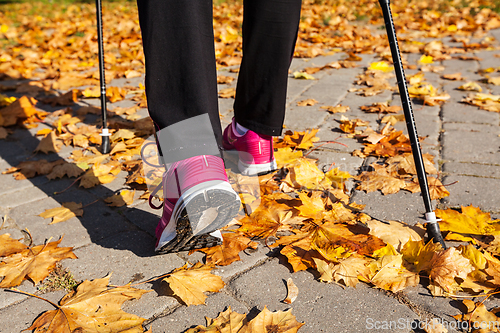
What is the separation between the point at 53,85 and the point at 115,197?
2.32 m

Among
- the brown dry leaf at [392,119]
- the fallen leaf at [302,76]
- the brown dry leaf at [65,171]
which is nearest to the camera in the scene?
the brown dry leaf at [65,171]

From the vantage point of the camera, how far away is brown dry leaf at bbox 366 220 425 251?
4.69ft

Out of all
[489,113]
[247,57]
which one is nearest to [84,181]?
[247,57]

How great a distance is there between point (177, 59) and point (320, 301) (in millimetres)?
907

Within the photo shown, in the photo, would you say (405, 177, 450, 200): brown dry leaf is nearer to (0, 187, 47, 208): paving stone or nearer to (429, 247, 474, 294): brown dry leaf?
(429, 247, 474, 294): brown dry leaf

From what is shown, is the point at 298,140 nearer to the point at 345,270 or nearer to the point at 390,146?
the point at 390,146

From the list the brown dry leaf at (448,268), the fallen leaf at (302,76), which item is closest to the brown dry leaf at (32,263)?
the brown dry leaf at (448,268)

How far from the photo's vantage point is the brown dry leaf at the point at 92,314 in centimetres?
112

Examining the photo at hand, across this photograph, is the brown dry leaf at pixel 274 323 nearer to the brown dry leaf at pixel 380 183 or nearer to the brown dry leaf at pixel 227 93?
the brown dry leaf at pixel 380 183

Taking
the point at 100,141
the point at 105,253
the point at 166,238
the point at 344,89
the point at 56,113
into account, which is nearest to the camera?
the point at 166,238

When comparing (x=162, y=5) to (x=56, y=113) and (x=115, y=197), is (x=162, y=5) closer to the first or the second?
(x=115, y=197)

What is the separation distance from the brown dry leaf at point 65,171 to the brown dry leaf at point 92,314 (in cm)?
98

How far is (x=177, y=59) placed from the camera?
1.25 metres

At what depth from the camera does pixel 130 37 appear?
5.45 metres
